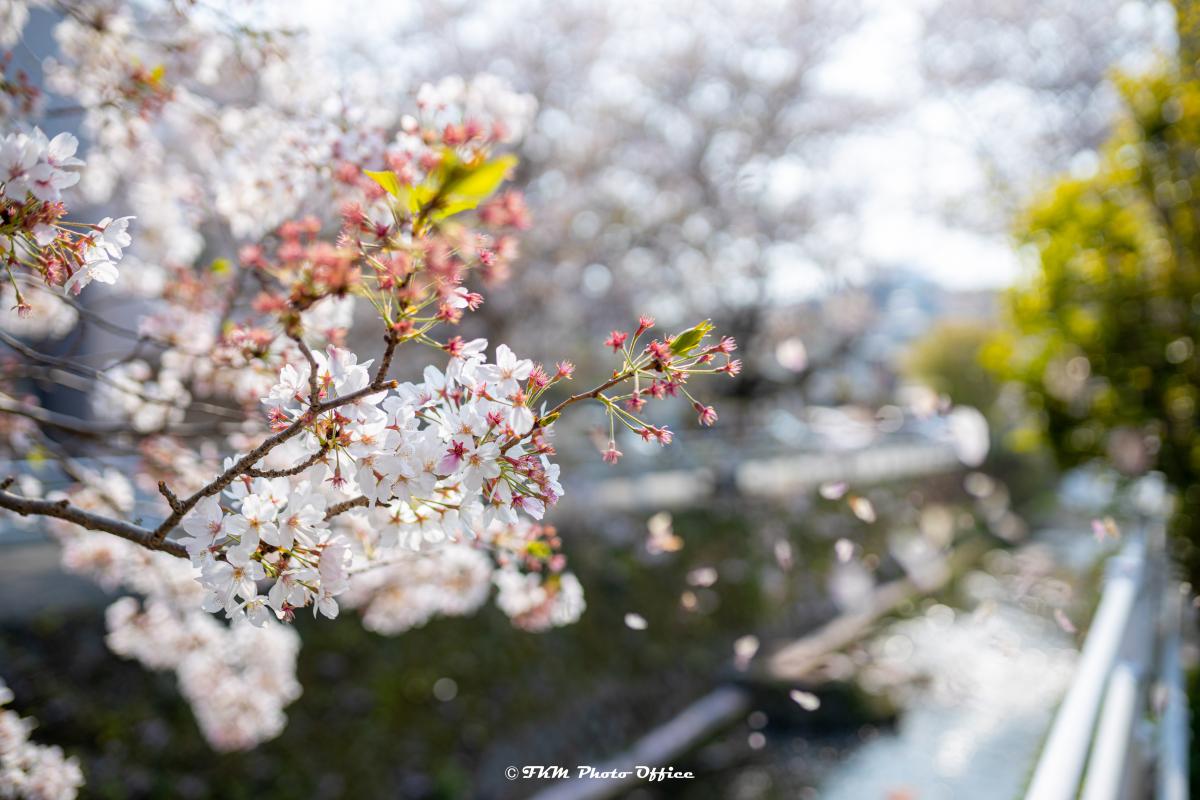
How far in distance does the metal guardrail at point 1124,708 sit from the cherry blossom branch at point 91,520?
135 cm

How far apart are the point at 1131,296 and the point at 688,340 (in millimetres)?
4019

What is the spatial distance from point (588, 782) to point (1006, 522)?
10914 mm

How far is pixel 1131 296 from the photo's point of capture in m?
4.23

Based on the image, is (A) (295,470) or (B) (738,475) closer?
(A) (295,470)

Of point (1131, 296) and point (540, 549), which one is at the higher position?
point (1131, 296)

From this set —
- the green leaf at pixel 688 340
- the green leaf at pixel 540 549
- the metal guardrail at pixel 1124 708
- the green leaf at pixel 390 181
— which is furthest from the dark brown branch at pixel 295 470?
the metal guardrail at pixel 1124 708

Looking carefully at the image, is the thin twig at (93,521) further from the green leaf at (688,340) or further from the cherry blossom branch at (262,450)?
A: the green leaf at (688,340)

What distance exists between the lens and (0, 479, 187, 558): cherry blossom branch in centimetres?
125

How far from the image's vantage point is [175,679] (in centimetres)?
534

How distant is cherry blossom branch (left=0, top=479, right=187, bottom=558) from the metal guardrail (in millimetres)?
1346

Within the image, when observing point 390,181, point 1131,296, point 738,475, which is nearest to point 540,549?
point 390,181

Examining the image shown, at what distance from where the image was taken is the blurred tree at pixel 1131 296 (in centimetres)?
401

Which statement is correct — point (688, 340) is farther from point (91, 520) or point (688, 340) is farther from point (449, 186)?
point (91, 520)

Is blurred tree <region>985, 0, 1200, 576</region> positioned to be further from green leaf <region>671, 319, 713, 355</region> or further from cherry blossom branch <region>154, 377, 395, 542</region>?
cherry blossom branch <region>154, 377, 395, 542</region>
